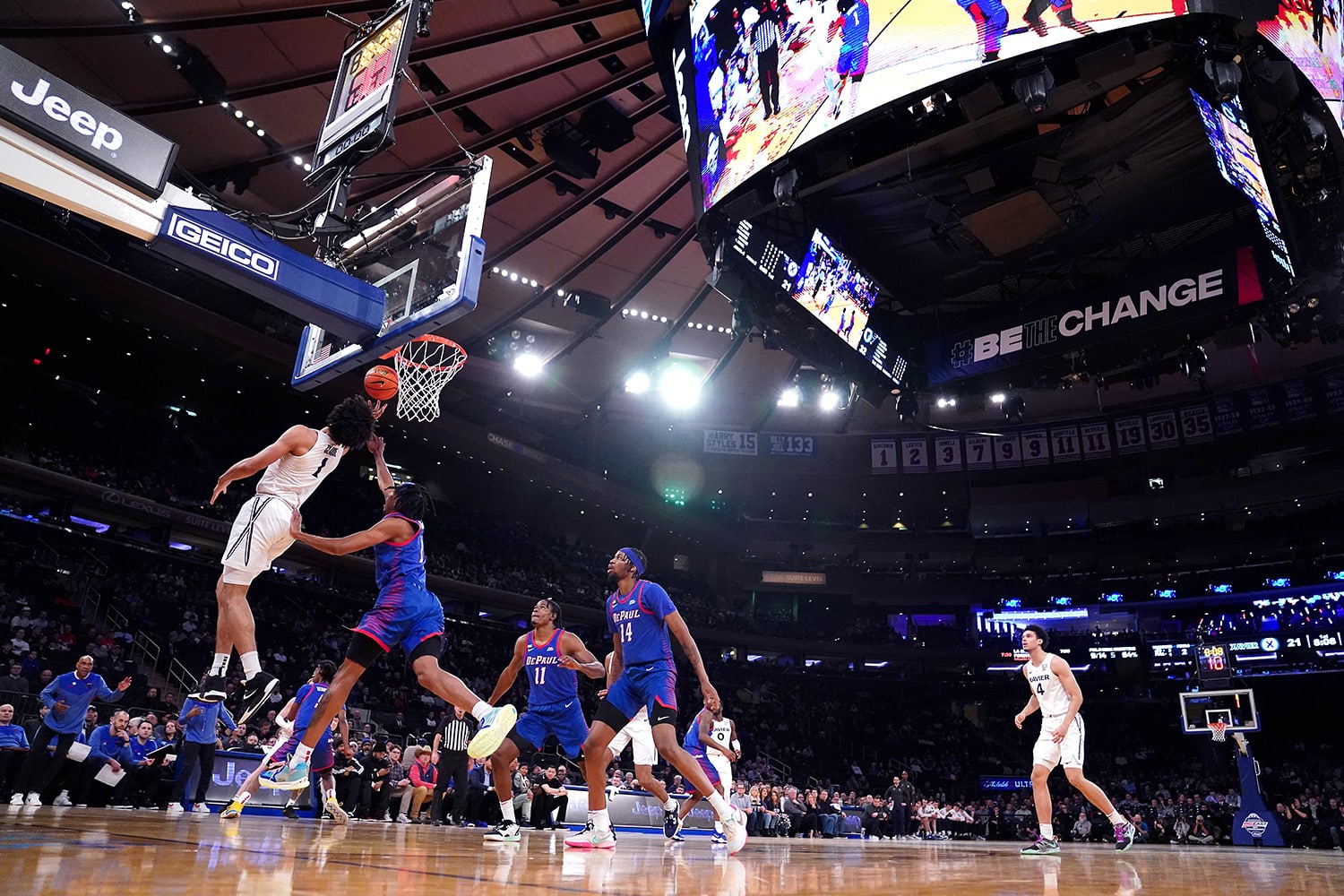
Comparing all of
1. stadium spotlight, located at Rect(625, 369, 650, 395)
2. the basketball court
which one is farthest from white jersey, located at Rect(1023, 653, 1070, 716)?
stadium spotlight, located at Rect(625, 369, 650, 395)

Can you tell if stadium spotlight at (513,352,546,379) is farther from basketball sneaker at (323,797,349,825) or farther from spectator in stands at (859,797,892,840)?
basketball sneaker at (323,797,349,825)

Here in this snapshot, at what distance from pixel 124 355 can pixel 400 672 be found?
11.2 meters

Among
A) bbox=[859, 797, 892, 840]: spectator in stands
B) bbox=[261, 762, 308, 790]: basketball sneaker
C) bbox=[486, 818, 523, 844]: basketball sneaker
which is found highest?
bbox=[261, 762, 308, 790]: basketball sneaker

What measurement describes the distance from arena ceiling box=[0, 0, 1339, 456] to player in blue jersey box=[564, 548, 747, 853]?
5.47 meters

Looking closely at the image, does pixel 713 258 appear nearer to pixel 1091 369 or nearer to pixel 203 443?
pixel 1091 369

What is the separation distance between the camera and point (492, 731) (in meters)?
5.25

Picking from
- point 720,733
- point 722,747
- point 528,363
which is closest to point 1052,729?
point 722,747

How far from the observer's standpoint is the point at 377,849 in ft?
15.1

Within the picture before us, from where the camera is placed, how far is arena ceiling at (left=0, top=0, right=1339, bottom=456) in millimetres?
12133

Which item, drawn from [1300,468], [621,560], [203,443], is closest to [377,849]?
[621,560]

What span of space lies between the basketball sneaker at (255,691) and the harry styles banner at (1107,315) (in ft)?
36.0

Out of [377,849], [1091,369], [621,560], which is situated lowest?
[377,849]

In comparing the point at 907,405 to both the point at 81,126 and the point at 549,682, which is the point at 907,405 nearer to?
the point at 549,682

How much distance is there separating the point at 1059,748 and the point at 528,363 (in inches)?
720
